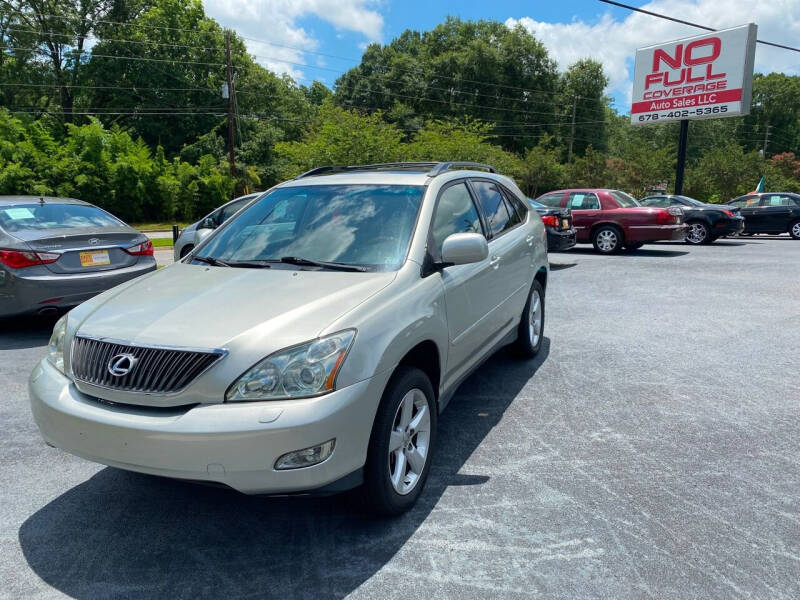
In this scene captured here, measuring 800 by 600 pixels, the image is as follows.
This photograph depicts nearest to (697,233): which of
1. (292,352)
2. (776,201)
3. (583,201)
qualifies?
(776,201)

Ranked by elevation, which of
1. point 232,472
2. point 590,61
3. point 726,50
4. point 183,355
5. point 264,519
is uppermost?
point 590,61

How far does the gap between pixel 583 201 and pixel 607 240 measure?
1.25 meters

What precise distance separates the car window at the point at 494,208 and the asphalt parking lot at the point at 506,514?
133 cm

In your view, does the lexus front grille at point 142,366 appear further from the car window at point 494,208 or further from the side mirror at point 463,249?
the car window at point 494,208

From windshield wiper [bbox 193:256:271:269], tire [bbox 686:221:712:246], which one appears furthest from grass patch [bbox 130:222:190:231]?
windshield wiper [bbox 193:256:271:269]

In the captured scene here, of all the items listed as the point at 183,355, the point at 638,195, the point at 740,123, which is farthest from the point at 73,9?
the point at 740,123

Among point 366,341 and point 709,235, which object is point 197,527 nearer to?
point 366,341

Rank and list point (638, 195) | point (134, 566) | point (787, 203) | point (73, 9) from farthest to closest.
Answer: point (73, 9) < point (638, 195) < point (787, 203) < point (134, 566)

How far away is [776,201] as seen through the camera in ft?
66.6

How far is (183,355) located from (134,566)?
966 millimetres

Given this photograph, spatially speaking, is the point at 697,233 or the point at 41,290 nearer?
the point at 41,290

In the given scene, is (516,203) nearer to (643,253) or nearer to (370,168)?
(370,168)

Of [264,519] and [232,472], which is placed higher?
[232,472]

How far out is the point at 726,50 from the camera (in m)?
23.9
